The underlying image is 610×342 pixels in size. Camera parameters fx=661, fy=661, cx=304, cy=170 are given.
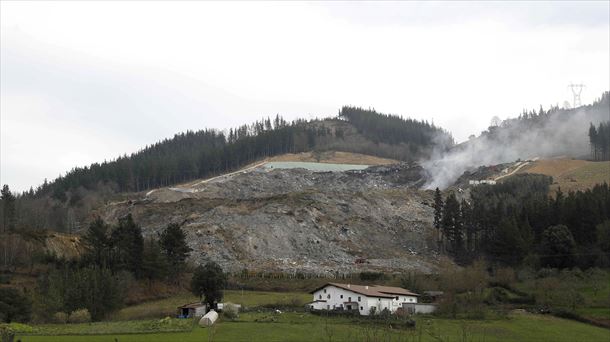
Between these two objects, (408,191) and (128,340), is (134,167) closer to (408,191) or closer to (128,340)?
(408,191)

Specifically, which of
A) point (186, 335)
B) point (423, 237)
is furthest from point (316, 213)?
point (186, 335)

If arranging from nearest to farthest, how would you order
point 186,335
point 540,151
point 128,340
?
point 128,340
point 186,335
point 540,151

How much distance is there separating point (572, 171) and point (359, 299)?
90.5m

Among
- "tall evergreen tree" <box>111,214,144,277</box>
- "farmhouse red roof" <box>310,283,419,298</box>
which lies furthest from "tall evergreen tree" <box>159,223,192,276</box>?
"farmhouse red roof" <box>310,283,419,298</box>

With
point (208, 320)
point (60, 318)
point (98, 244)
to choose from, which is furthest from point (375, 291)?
point (98, 244)

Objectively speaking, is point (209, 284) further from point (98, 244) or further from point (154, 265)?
point (98, 244)

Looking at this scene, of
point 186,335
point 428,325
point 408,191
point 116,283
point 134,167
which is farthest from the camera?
point 134,167

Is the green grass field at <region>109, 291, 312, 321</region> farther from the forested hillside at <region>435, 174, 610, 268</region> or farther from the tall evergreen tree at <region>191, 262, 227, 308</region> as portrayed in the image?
the forested hillside at <region>435, 174, 610, 268</region>

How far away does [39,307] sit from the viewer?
194 feet

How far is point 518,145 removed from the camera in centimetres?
18050

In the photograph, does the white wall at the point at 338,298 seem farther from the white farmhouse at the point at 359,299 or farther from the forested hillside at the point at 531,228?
the forested hillside at the point at 531,228

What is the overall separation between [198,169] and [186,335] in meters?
146

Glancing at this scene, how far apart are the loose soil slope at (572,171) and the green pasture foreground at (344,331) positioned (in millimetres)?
73802

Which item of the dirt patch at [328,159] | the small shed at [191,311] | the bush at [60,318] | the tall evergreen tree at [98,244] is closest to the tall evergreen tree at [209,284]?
the small shed at [191,311]
